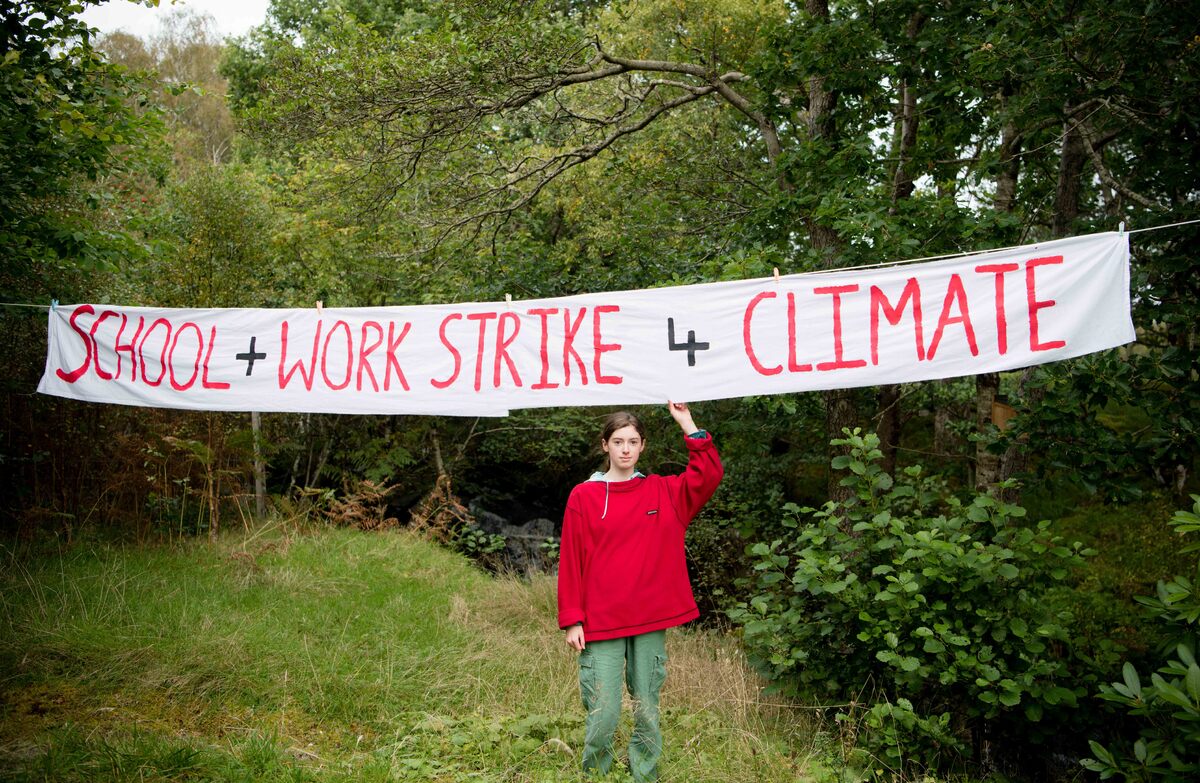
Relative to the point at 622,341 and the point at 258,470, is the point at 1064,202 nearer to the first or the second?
the point at 622,341

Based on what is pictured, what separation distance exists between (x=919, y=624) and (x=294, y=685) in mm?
3710

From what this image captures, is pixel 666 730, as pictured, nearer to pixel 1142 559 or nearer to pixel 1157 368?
pixel 1157 368

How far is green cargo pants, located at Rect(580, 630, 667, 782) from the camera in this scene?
3818mm

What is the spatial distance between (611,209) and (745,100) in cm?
243

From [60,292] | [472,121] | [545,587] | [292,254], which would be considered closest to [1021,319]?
[545,587]

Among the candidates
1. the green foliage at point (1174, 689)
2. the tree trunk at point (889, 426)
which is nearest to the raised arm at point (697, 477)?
the green foliage at point (1174, 689)

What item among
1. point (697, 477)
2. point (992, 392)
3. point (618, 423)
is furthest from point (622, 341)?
point (992, 392)

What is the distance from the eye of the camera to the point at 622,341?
4945 millimetres

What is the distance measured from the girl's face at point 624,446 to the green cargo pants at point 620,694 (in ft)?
2.52

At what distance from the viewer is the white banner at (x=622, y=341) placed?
14.8 ft

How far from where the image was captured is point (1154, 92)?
611 cm

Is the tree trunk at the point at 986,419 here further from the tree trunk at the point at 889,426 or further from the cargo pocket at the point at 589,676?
the cargo pocket at the point at 589,676

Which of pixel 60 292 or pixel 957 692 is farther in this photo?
pixel 60 292

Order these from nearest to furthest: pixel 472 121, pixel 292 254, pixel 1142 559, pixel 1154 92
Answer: pixel 1154 92
pixel 472 121
pixel 1142 559
pixel 292 254
